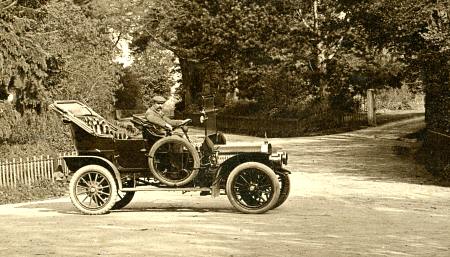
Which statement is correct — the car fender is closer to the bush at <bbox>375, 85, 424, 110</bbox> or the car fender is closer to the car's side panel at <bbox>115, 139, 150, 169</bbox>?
the car's side panel at <bbox>115, 139, 150, 169</bbox>

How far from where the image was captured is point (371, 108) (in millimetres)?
34750

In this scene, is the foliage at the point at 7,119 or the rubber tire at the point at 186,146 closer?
the rubber tire at the point at 186,146

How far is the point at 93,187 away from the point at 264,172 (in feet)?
9.91

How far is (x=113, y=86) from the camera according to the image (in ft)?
108

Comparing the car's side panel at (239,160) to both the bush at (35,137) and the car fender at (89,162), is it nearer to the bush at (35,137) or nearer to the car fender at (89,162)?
the car fender at (89,162)

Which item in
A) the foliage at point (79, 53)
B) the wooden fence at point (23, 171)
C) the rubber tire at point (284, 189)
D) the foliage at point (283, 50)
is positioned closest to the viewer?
the rubber tire at point (284, 189)

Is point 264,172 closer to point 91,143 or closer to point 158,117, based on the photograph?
point 158,117

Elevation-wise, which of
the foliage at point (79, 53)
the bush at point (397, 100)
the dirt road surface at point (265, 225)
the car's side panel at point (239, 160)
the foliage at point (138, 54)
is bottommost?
the dirt road surface at point (265, 225)

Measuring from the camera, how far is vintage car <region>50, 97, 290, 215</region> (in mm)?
11812

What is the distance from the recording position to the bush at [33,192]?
1653cm

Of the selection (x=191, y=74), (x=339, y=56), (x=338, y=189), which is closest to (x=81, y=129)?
(x=338, y=189)

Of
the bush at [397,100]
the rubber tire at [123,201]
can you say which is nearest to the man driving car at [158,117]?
the rubber tire at [123,201]

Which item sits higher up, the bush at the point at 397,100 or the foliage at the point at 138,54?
the foliage at the point at 138,54

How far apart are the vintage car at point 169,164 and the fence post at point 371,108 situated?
2287 cm
